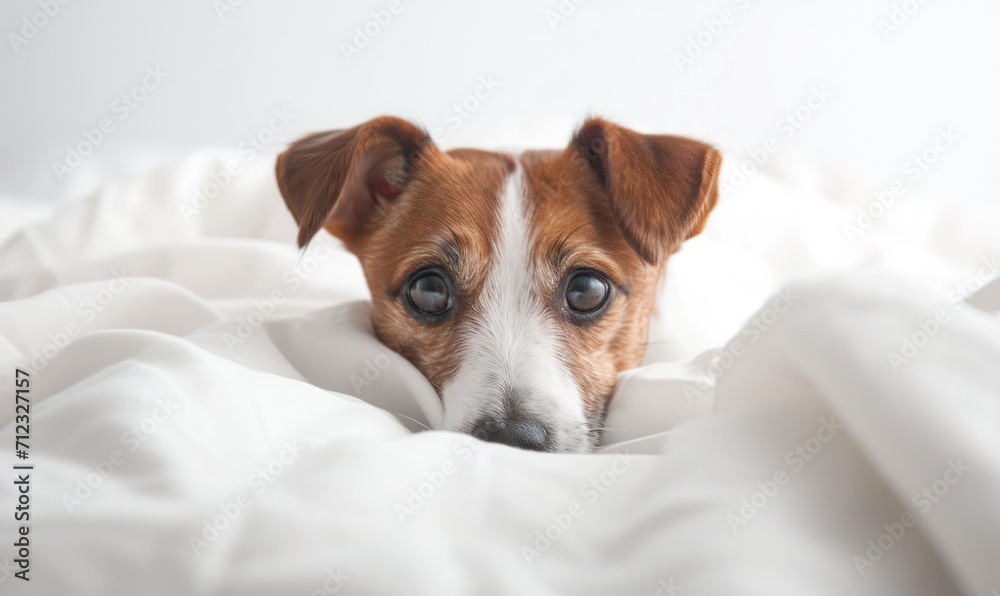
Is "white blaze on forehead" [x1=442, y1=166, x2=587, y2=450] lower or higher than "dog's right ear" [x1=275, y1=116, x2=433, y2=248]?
lower

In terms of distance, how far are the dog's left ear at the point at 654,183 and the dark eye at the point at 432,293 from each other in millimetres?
420

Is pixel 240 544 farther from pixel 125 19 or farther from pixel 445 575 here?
pixel 125 19

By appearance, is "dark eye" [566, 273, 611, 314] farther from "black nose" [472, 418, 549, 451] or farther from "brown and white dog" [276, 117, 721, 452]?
"black nose" [472, 418, 549, 451]

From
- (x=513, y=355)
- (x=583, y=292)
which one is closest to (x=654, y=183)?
(x=583, y=292)

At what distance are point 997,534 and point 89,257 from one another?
94.9 inches

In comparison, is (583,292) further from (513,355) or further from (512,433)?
(512,433)

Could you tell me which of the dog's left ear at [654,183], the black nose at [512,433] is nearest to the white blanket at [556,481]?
the black nose at [512,433]

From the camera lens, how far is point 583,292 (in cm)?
158

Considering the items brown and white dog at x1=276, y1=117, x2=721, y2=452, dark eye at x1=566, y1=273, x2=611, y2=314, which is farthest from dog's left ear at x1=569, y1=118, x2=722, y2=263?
dark eye at x1=566, y1=273, x2=611, y2=314

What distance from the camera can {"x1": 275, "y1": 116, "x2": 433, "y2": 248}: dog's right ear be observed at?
5.18 ft

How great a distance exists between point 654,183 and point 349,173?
68cm

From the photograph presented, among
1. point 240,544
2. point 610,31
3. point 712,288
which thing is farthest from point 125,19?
point 240,544

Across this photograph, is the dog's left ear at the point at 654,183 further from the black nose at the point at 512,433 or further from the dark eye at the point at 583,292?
the black nose at the point at 512,433

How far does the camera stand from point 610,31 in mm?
3824
